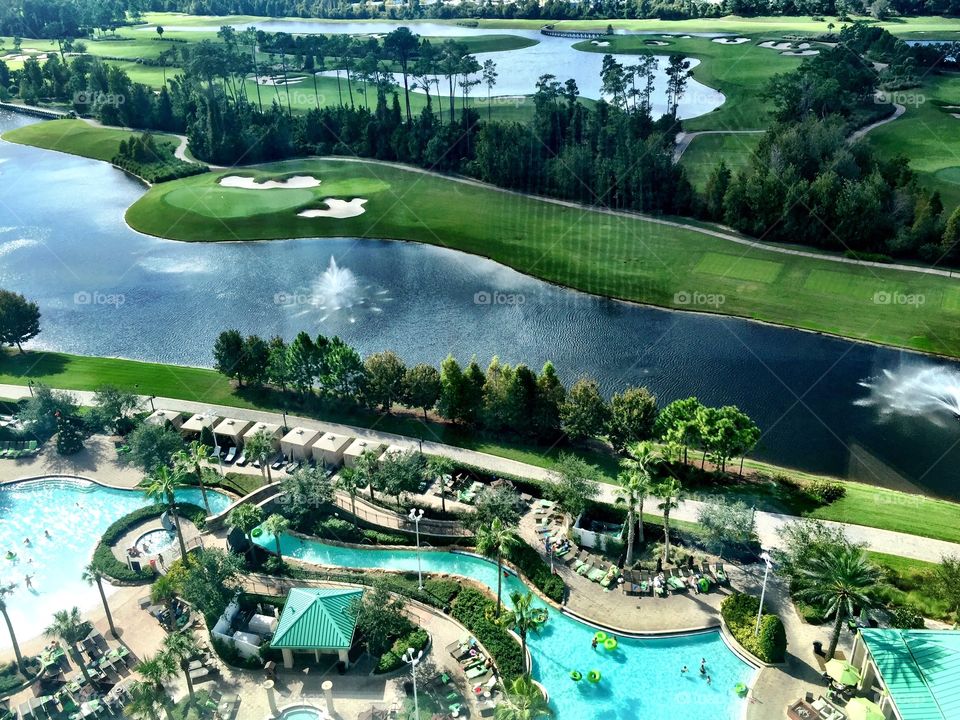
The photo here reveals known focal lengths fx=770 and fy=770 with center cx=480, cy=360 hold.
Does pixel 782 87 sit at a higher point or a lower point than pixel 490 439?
higher

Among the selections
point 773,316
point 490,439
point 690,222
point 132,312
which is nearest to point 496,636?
point 490,439

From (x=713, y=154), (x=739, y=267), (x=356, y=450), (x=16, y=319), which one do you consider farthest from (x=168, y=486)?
(x=713, y=154)

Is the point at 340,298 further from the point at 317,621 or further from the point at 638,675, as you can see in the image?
the point at 638,675

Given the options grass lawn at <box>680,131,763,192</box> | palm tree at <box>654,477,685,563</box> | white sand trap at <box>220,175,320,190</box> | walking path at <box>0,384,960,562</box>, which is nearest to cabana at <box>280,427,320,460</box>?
walking path at <box>0,384,960,562</box>

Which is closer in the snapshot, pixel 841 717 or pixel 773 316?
pixel 841 717

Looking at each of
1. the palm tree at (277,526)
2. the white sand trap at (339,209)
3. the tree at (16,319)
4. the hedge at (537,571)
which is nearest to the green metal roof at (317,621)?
the palm tree at (277,526)

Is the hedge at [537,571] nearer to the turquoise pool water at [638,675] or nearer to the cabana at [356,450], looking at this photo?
the turquoise pool water at [638,675]

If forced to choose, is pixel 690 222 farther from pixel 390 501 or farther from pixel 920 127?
pixel 390 501
